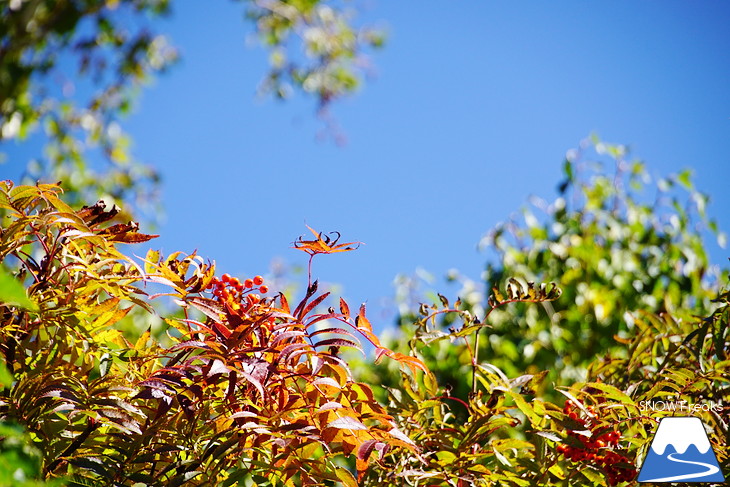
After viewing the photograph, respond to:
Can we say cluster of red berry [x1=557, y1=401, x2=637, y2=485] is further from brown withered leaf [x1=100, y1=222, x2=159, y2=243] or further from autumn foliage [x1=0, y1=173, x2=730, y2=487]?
brown withered leaf [x1=100, y1=222, x2=159, y2=243]

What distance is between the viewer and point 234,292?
0.90 m

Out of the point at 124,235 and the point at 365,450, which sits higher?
the point at 124,235

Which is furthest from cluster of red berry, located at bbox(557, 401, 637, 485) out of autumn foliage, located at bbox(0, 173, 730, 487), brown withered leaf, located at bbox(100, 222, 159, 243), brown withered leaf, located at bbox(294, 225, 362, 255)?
brown withered leaf, located at bbox(100, 222, 159, 243)

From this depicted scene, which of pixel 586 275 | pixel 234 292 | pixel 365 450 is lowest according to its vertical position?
pixel 365 450

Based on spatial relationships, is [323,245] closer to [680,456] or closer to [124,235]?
[124,235]

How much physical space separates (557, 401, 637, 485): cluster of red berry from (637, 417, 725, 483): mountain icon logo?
0.03 meters

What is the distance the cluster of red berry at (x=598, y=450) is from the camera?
2.86 ft

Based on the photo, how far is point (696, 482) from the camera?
86 cm

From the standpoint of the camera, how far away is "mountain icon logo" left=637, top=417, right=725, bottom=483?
856mm

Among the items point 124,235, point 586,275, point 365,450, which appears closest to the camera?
point 365,450

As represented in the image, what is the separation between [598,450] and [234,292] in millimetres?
505

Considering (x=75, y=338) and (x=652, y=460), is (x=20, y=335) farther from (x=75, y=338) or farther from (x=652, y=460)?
(x=652, y=460)

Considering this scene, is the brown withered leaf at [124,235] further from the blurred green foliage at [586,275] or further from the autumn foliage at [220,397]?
the blurred green foliage at [586,275]

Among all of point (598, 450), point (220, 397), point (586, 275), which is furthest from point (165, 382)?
point (586, 275)
